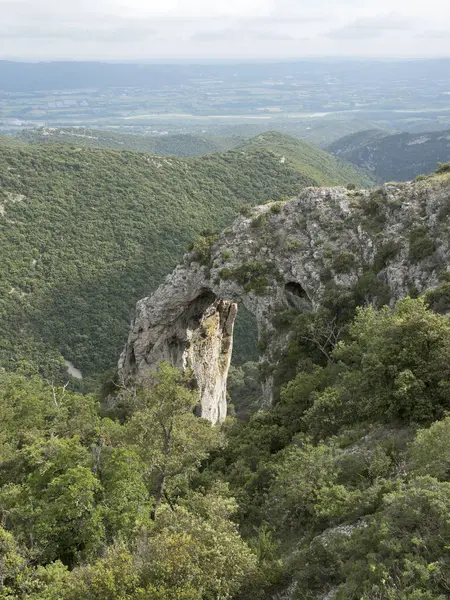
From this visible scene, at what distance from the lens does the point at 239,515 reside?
647 inches

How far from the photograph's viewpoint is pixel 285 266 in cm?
3769

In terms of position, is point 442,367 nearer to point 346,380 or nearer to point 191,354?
point 346,380

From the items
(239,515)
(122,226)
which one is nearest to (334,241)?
(239,515)

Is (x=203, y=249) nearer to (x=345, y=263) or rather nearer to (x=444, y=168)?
(x=345, y=263)

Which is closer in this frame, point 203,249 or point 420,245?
point 420,245

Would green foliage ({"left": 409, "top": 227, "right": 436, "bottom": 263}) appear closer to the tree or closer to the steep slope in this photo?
the tree

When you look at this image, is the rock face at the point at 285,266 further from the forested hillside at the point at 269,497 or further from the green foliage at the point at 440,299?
the forested hillside at the point at 269,497

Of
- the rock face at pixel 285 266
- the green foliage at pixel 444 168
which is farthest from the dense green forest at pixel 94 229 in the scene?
the green foliage at pixel 444 168

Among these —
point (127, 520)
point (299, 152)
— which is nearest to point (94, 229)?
point (127, 520)

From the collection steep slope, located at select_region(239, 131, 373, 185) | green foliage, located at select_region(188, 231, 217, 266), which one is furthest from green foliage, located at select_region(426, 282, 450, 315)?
steep slope, located at select_region(239, 131, 373, 185)

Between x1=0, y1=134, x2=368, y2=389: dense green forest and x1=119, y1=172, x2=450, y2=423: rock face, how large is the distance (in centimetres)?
2733

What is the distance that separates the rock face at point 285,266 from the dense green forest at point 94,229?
27326mm

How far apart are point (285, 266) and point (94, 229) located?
202 ft

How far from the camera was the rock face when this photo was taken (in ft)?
105
